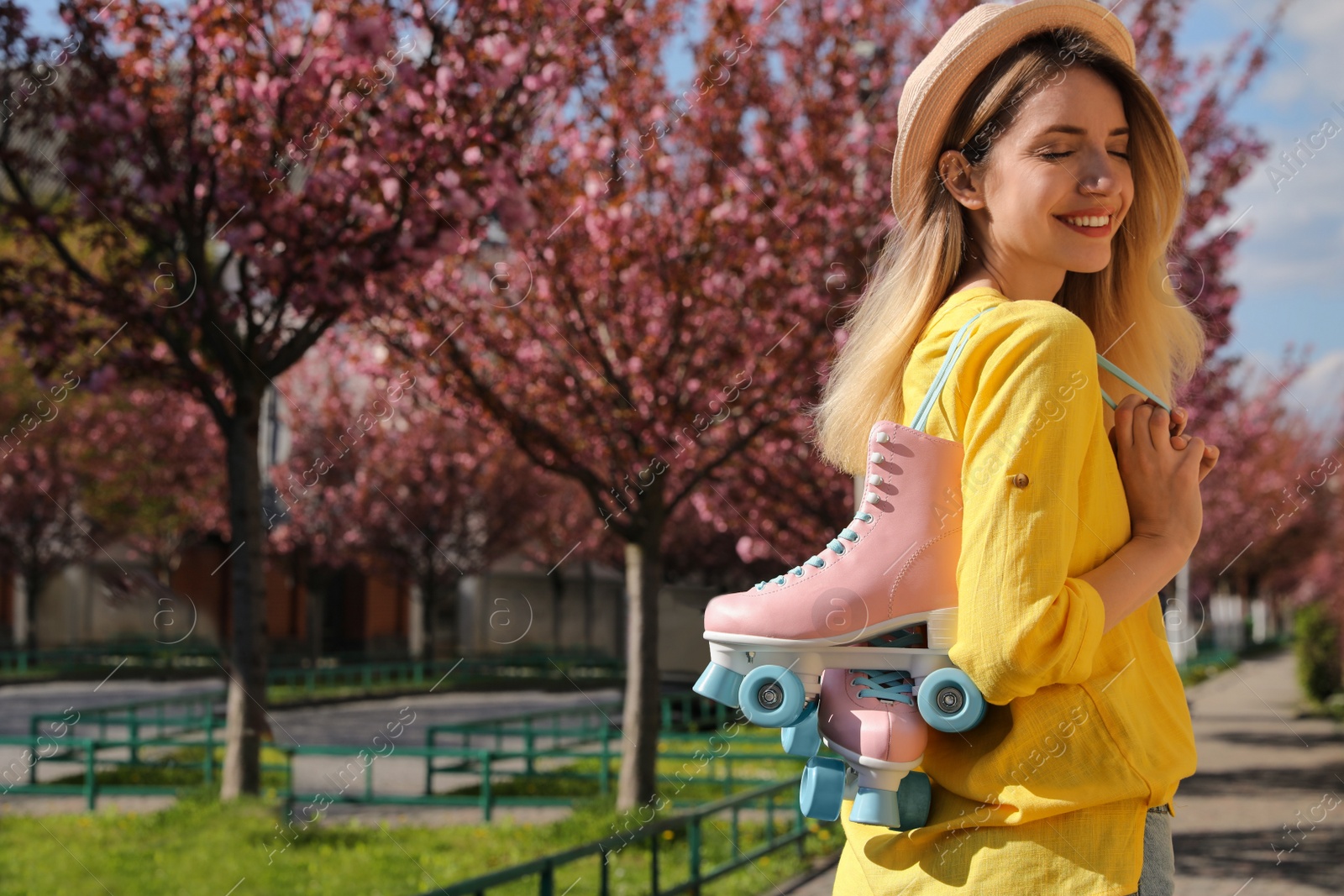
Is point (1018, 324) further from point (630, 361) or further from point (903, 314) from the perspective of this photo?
point (630, 361)

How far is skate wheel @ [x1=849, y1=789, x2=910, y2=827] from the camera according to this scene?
1.57 meters

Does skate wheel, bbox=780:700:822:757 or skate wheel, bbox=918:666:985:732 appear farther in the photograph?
skate wheel, bbox=780:700:822:757

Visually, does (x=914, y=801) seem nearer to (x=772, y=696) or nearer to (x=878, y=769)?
(x=878, y=769)

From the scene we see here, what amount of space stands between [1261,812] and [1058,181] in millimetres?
13605

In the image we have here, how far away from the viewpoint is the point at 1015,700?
1546mm

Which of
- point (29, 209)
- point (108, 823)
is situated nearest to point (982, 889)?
point (29, 209)

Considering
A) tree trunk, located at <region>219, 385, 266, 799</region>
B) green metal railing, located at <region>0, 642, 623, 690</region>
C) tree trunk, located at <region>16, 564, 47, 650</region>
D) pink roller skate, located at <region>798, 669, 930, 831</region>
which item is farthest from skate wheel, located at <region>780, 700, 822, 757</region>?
tree trunk, located at <region>16, 564, 47, 650</region>

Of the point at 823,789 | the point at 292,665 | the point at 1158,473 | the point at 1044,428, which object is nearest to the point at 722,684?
the point at 823,789

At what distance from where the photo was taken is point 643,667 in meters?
10.0

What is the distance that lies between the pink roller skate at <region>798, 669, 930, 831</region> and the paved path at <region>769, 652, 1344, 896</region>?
39.9 inches

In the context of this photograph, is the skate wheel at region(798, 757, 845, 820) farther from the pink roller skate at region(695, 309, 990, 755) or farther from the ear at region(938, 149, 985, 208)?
the ear at region(938, 149, 985, 208)

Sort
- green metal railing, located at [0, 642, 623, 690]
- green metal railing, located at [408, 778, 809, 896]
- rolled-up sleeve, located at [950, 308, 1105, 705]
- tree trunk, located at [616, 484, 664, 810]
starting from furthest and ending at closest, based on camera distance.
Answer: green metal railing, located at [0, 642, 623, 690] < tree trunk, located at [616, 484, 664, 810] < green metal railing, located at [408, 778, 809, 896] < rolled-up sleeve, located at [950, 308, 1105, 705]

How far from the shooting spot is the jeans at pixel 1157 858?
1.58 m

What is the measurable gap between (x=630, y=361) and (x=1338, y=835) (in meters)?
8.27
